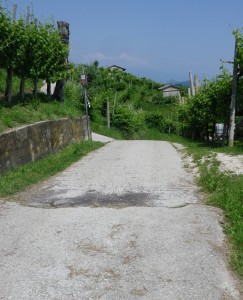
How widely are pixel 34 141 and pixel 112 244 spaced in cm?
765

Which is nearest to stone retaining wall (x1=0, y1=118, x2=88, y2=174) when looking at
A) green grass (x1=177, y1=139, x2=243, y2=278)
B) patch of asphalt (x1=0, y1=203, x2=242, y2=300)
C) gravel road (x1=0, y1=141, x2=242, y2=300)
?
gravel road (x1=0, y1=141, x2=242, y2=300)

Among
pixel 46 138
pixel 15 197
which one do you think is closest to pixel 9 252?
pixel 15 197

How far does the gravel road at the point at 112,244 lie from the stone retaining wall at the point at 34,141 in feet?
5.81

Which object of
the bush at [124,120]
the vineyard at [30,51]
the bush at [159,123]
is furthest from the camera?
the bush at [159,123]

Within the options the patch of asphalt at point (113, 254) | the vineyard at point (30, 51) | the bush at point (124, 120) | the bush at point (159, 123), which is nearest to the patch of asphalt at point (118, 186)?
the patch of asphalt at point (113, 254)

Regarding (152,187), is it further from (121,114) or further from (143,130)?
(143,130)

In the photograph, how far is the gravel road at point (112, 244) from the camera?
450 cm

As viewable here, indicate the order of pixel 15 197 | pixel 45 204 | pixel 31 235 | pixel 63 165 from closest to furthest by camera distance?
pixel 31 235 → pixel 45 204 → pixel 15 197 → pixel 63 165

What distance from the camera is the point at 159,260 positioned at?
17.1 ft

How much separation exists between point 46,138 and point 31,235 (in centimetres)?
821

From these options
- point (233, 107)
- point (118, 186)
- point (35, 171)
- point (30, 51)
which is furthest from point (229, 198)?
point (233, 107)

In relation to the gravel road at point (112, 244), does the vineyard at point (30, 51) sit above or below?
above

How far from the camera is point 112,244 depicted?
18.9 feet

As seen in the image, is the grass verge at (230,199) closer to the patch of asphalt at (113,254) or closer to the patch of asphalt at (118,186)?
the patch of asphalt at (113,254)
